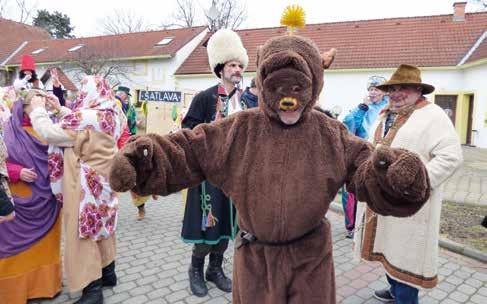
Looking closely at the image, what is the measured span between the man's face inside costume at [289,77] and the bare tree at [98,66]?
2197 centimetres

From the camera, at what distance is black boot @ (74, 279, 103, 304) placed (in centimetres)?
330

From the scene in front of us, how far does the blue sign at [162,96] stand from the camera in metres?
9.19

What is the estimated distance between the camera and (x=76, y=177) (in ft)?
10.6

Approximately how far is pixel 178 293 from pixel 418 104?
8.78ft

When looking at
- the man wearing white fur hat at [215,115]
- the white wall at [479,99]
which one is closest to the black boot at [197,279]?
the man wearing white fur hat at [215,115]

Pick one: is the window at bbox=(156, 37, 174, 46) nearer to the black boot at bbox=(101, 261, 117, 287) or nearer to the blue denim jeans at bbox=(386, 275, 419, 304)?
the black boot at bbox=(101, 261, 117, 287)

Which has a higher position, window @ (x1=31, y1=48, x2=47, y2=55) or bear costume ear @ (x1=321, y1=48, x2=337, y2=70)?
window @ (x1=31, y1=48, x2=47, y2=55)

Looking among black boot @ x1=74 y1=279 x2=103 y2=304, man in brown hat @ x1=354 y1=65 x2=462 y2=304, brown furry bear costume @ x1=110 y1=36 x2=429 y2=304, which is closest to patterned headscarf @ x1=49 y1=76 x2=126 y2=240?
black boot @ x1=74 y1=279 x2=103 y2=304

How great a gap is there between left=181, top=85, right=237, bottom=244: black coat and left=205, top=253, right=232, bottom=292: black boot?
0.35 meters

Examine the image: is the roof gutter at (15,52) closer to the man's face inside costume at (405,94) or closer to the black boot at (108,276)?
the black boot at (108,276)

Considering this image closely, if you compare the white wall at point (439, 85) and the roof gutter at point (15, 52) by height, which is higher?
the roof gutter at point (15, 52)

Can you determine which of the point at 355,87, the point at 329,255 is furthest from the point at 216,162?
the point at 355,87

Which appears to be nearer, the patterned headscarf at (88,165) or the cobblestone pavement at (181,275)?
the patterned headscarf at (88,165)

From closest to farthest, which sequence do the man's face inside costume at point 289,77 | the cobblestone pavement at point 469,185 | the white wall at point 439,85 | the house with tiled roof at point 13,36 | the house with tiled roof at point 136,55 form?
the man's face inside costume at point 289,77 < the cobblestone pavement at point 469,185 < the white wall at point 439,85 < the house with tiled roof at point 136,55 < the house with tiled roof at point 13,36
